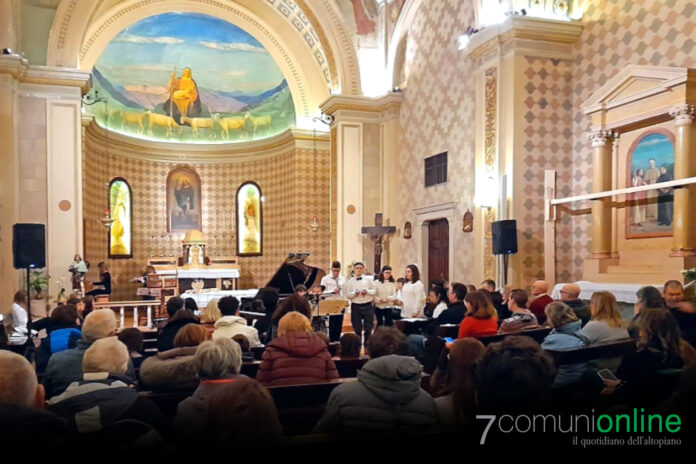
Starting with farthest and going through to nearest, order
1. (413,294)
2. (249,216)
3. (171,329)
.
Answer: (249,216), (413,294), (171,329)

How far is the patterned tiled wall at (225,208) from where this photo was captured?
19656mm

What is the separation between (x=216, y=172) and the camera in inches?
867

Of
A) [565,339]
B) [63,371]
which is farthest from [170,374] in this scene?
[565,339]

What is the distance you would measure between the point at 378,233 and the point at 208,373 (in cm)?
1292

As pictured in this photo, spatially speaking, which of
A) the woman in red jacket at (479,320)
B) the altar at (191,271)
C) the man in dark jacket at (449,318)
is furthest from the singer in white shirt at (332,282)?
the altar at (191,271)

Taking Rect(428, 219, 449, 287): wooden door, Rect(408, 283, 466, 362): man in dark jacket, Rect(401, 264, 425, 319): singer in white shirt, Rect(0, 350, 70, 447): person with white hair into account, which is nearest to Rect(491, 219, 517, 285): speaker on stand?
Rect(401, 264, 425, 319): singer in white shirt

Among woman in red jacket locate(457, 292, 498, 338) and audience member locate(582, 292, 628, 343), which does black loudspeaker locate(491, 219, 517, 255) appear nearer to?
woman in red jacket locate(457, 292, 498, 338)

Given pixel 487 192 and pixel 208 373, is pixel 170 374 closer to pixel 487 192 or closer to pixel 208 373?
pixel 208 373

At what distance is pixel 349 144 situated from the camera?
17047mm

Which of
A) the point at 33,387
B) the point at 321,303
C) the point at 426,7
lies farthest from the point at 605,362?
the point at 426,7

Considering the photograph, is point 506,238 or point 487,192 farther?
point 487,192

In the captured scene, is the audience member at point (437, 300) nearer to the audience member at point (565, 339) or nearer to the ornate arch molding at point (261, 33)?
the audience member at point (565, 339)

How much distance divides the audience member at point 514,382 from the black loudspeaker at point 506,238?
785cm

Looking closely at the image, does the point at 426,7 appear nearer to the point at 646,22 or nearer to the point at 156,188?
Result: the point at 646,22
